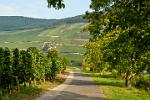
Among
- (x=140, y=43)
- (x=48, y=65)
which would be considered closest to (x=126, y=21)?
(x=140, y=43)

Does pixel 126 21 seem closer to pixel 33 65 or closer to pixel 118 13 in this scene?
pixel 118 13

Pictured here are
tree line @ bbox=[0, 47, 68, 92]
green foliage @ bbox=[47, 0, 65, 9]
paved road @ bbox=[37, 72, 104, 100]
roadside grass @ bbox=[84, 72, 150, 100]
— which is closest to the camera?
green foliage @ bbox=[47, 0, 65, 9]

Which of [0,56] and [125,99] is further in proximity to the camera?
[0,56]

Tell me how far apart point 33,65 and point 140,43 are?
3753 centimetres

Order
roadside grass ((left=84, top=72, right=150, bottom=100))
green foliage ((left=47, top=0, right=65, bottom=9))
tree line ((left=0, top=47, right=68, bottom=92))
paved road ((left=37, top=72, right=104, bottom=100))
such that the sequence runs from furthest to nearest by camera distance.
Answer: tree line ((left=0, top=47, right=68, bottom=92)) → roadside grass ((left=84, top=72, right=150, bottom=100)) → paved road ((left=37, top=72, right=104, bottom=100)) → green foliage ((left=47, top=0, right=65, bottom=9))

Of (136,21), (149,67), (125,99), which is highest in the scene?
(136,21)

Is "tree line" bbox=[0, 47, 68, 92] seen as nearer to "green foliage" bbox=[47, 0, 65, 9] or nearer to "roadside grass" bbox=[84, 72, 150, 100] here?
"roadside grass" bbox=[84, 72, 150, 100]

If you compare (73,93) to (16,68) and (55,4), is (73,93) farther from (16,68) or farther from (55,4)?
(55,4)

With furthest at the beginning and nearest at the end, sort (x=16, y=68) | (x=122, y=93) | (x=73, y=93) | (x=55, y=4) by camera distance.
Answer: (x=16, y=68)
(x=122, y=93)
(x=73, y=93)
(x=55, y=4)

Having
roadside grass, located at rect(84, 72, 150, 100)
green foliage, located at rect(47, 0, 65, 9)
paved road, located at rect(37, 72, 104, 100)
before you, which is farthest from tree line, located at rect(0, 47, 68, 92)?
green foliage, located at rect(47, 0, 65, 9)

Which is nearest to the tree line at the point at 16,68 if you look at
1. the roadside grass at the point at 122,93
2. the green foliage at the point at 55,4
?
the roadside grass at the point at 122,93

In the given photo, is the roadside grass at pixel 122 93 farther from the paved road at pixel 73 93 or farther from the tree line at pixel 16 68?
the tree line at pixel 16 68

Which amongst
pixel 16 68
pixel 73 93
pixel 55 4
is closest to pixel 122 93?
pixel 73 93

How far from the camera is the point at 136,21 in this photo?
17.5 metres
